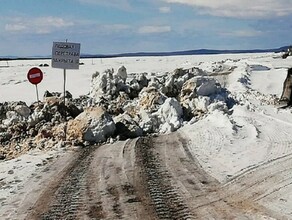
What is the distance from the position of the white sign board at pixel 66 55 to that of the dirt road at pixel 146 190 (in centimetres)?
447

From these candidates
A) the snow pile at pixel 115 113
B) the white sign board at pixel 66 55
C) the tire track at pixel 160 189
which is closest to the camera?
the tire track at pixel 160 189

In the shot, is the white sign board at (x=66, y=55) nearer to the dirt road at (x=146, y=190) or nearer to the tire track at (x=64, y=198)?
the dirt road at (x=146, y=190)

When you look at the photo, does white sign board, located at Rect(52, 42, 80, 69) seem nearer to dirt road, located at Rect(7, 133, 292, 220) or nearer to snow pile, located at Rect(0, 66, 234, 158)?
snow pile, located at Rect(0, 66, 234, 158)

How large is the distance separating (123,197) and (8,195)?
6.19 feet

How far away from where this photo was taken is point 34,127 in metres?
13.5

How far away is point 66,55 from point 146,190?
23.9 feet

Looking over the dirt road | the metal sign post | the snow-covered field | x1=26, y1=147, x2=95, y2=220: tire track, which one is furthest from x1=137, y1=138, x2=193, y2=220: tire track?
the metal sign post

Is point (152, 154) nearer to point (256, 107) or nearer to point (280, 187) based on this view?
point (280, 187)

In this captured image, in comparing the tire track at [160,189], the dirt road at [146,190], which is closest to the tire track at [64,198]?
the dirt road at [146,190]

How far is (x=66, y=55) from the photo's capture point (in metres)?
14.6

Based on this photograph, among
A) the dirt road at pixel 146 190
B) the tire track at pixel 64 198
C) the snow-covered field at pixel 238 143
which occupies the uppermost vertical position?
the snow-covered field at pixel 238 143

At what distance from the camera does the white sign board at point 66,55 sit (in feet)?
47.8

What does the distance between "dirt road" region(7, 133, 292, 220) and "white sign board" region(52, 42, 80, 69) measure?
4473 millimetres

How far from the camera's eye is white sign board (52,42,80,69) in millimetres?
14555
